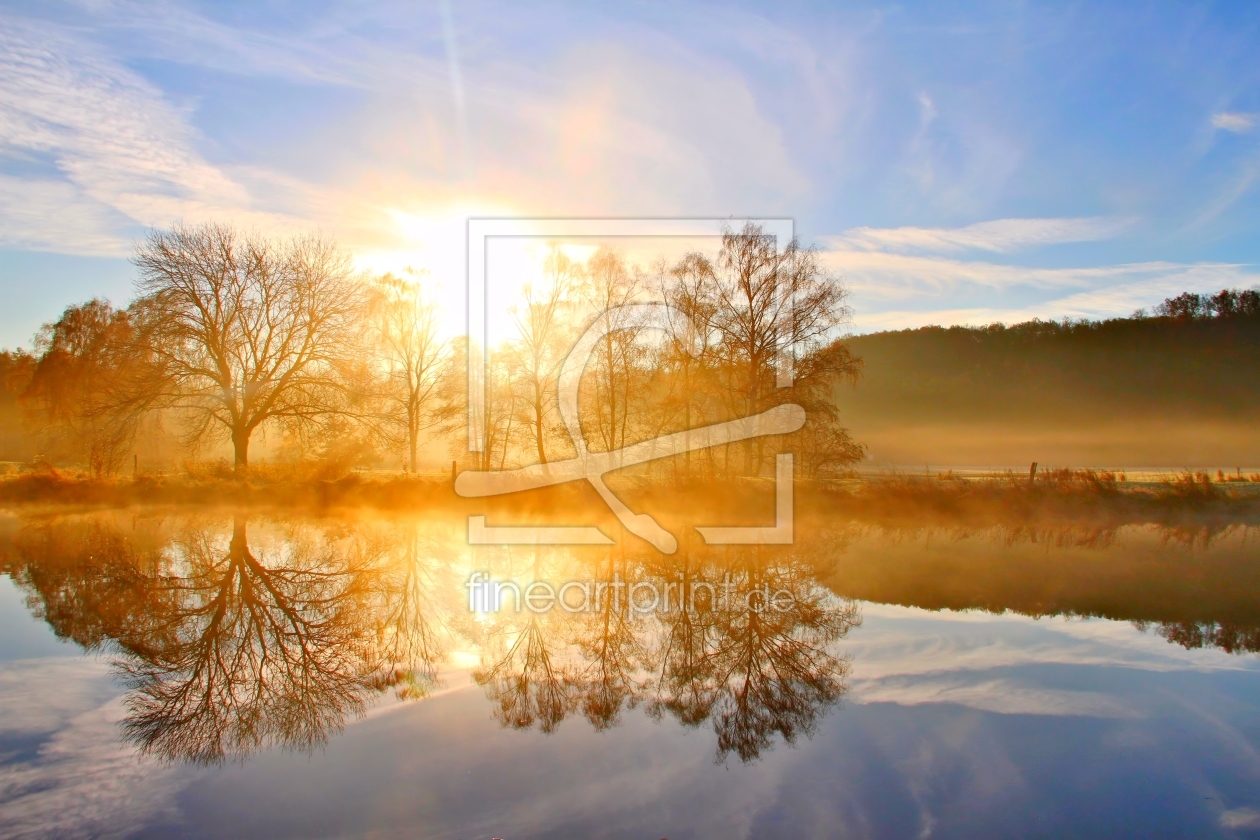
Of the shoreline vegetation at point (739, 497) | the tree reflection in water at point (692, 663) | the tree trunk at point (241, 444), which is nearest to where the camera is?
the tree reflection in water at point (692, 663)

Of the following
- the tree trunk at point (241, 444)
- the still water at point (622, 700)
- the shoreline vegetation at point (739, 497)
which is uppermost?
the tree trunk at point (241, 444)

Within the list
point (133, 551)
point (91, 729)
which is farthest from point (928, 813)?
point (133, 551)

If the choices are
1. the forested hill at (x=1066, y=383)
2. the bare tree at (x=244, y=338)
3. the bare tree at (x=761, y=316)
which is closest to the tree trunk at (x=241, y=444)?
the bare tree at (x=244, y=338)

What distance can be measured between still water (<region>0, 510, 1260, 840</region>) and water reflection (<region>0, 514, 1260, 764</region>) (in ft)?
0.21

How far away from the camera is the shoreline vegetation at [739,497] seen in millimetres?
23422

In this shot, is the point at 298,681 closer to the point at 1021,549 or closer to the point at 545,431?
the point at 1021,549

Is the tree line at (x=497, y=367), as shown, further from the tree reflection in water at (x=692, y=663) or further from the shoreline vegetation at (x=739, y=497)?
the tree reflection in water at (x=692, y=663)

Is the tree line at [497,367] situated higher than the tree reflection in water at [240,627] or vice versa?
the tree line at [497,367]

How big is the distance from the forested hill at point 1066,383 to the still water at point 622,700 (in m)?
51.5

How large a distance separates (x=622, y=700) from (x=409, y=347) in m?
28.4

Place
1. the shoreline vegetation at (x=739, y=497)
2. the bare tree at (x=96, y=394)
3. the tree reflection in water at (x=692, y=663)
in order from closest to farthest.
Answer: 1. the tree reflection in water at (x=692, y=663)
2. the shoreline vegetation at (x=739, y=497)
3. the bare tree at (x=96, y=394)

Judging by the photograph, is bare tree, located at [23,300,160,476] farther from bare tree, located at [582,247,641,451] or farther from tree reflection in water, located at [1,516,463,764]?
bare tree, located at [582,247,641,451]

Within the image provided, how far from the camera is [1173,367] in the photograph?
277ft

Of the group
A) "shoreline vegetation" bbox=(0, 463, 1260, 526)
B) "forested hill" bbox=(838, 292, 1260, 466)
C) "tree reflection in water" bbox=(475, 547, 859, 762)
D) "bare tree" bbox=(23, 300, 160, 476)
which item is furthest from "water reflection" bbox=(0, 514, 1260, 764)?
"forested hill" bbox=(838, 292, 1260, 466)
